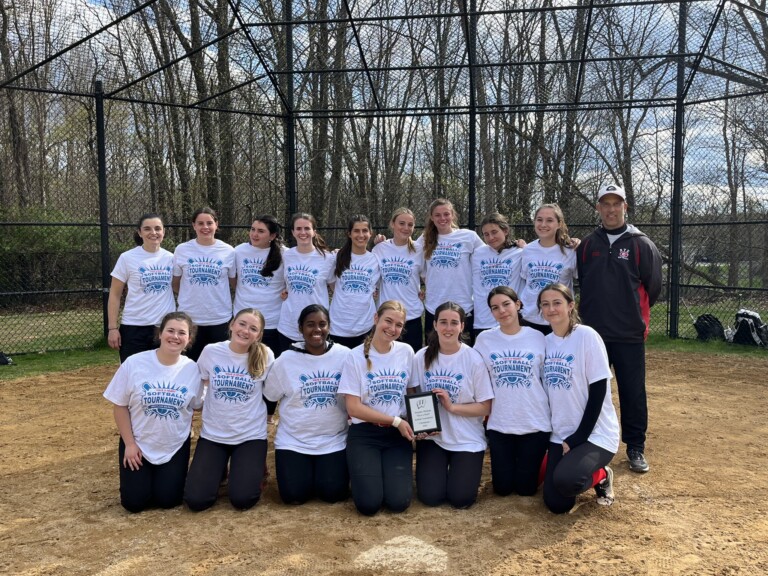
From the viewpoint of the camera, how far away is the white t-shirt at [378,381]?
3908 millimetres

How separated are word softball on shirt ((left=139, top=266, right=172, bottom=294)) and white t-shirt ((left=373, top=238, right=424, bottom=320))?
1.65m

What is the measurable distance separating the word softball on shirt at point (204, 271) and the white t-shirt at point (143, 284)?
18 centimetres

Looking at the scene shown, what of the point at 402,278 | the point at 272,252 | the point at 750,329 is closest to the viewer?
the point at 272,252

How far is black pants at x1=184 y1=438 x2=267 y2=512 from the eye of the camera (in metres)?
3.70

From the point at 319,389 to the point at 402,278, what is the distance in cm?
147

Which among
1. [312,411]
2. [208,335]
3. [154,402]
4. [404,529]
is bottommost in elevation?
[404,529]

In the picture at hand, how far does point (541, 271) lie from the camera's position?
4777 millimetres

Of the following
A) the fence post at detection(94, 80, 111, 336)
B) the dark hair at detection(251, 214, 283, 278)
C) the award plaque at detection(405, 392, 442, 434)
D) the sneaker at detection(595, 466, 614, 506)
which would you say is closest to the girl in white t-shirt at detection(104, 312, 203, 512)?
the dark hair at detection(251, 214, 283, 278)

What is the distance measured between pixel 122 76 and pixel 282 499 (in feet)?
37.1

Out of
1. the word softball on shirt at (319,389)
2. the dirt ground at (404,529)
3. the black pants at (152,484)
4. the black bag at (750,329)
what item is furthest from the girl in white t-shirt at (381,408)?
the black bag at (750,329)

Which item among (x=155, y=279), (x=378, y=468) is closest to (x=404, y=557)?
(x=378, y=468)

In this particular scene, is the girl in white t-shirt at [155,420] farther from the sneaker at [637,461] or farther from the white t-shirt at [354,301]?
the sneaker at [637,461]

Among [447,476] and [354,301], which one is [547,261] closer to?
[354,301]

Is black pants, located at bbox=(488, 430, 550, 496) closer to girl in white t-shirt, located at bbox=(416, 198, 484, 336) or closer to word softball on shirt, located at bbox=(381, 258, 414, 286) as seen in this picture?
girl in white t-shirt, located at bbox=(416, 198, 484, 336)
